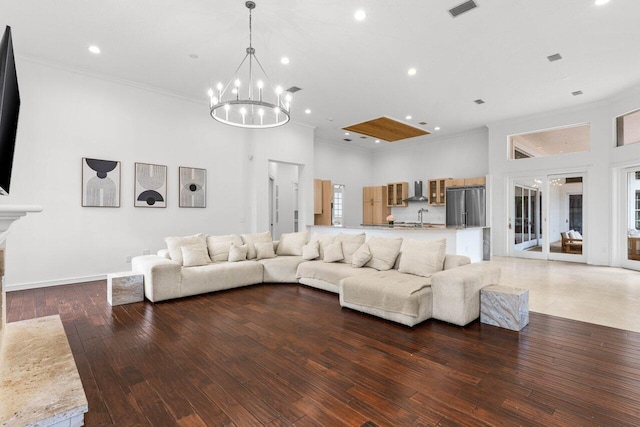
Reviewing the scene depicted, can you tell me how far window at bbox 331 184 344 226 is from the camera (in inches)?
423

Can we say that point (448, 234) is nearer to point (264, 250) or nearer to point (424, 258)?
point (424, 258)

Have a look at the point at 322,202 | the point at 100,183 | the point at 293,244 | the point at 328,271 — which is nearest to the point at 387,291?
the point at 328,271

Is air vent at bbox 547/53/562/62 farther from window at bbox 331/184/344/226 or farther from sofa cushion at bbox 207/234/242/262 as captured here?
window at bbox 331/184/344/226

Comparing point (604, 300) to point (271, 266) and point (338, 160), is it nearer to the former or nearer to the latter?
point (271, 266)

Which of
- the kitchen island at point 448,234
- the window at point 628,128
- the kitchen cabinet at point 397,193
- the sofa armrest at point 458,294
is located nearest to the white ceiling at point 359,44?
the window at point 628,128

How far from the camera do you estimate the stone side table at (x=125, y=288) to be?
4.11 meters

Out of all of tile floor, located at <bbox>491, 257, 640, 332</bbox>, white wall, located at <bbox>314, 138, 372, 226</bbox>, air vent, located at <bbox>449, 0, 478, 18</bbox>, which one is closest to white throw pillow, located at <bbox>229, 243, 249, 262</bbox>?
tile floor, located at <bbox>491, 257, 640, 332</bbox>

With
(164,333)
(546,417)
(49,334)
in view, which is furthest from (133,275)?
(546,417)

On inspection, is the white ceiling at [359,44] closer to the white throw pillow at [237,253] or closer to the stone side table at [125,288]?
the white throw pillow at [237,253]

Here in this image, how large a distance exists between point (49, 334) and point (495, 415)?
3.32 metres

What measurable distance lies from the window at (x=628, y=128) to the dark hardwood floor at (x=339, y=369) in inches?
216

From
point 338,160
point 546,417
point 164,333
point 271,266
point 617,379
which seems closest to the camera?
point 546,417

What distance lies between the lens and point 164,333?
10.4ft

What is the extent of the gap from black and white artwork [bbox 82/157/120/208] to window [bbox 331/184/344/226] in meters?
6.53
